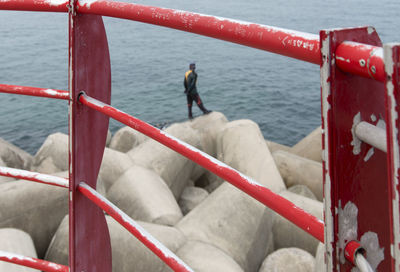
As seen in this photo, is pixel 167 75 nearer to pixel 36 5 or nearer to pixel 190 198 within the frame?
pixel 190 198

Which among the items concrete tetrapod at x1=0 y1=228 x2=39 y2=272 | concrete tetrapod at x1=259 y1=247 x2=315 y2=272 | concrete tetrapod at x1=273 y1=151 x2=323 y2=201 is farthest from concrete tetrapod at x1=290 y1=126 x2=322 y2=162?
concrete tetrapod at x1=0 y1=228 x2=39 y2=272

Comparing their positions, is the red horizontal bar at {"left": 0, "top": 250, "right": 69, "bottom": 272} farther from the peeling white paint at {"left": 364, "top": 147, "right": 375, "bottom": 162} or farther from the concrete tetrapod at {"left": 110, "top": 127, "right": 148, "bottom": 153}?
the concrete tetrapod at {"left": 110, "top": 127, "right": 148, "bottom": 153}

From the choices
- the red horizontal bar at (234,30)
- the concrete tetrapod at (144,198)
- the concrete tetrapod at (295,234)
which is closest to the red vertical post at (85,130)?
the red horizontal bar at (234,30)

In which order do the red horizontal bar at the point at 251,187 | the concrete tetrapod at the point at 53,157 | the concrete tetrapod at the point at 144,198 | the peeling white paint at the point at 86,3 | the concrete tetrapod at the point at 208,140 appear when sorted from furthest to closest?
the concrete tetrapod at the point at 208,140 < the concrete tetrapod at the point at 53,157 < the concrete tetrapod at the point at 144,198 < the peeling white paint at the point at 86,3 < the red horizontal bar at the point at 251,187

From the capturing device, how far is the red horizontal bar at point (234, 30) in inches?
23.2

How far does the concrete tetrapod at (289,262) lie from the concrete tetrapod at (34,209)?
1.61 meters

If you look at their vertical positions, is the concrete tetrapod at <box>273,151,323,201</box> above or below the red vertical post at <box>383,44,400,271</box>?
below

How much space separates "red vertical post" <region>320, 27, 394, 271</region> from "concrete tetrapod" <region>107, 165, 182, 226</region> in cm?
333

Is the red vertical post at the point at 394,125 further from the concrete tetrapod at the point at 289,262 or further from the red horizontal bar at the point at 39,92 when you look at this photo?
the concrete tetrapod at the point at 289,262

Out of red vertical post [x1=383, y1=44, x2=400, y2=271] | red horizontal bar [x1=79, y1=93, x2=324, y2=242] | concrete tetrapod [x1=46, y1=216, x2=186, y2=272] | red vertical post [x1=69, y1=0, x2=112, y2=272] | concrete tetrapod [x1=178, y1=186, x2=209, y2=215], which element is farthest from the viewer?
concrete tetrapod [x1=178, y1=186, x2=209, y2=215]

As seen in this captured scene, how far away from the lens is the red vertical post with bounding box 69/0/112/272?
1208mm

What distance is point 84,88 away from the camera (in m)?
1.24

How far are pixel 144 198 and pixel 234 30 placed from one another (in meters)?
3.38

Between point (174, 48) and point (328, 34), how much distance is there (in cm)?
2786
